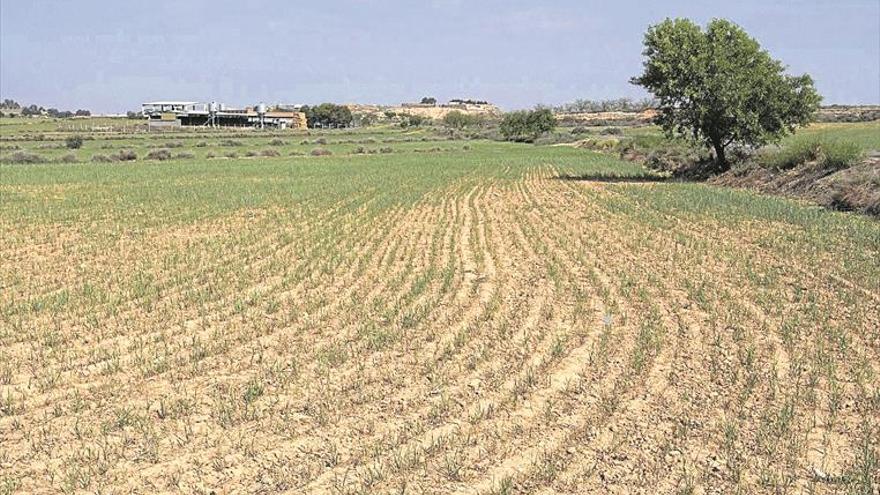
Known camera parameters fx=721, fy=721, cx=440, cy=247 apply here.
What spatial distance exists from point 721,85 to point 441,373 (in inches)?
1091

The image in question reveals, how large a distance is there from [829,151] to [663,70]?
762 cm

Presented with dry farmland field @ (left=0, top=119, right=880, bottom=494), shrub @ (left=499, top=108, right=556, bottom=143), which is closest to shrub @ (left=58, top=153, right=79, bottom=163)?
dry farmland field @ (left=0, top=119, right=880, bottom=494)

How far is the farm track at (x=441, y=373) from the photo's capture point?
215 inches

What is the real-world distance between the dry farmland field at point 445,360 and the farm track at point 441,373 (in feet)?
0.11

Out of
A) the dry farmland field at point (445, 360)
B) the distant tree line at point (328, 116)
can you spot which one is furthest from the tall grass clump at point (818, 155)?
the distant tree line at point (328, 116)

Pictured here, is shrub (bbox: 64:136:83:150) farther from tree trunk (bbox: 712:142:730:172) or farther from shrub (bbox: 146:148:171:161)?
tree trunk (bbox: 712:142:730:172)

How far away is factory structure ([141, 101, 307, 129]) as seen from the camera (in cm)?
14088

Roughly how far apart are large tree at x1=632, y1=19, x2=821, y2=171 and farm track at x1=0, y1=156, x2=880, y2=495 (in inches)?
731

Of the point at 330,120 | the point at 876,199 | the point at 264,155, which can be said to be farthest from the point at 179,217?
the point at 330,120

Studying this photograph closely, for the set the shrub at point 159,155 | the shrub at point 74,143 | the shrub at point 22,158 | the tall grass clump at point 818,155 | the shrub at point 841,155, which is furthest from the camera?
the shrub at point 74,143

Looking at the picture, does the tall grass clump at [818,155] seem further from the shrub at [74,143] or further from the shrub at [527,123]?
the shrub at [527,123]

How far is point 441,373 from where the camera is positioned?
7.57 m

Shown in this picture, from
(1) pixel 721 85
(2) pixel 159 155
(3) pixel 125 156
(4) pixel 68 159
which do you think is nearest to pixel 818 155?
(1) pixel 721 85

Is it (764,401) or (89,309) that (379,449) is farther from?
(89,309)
